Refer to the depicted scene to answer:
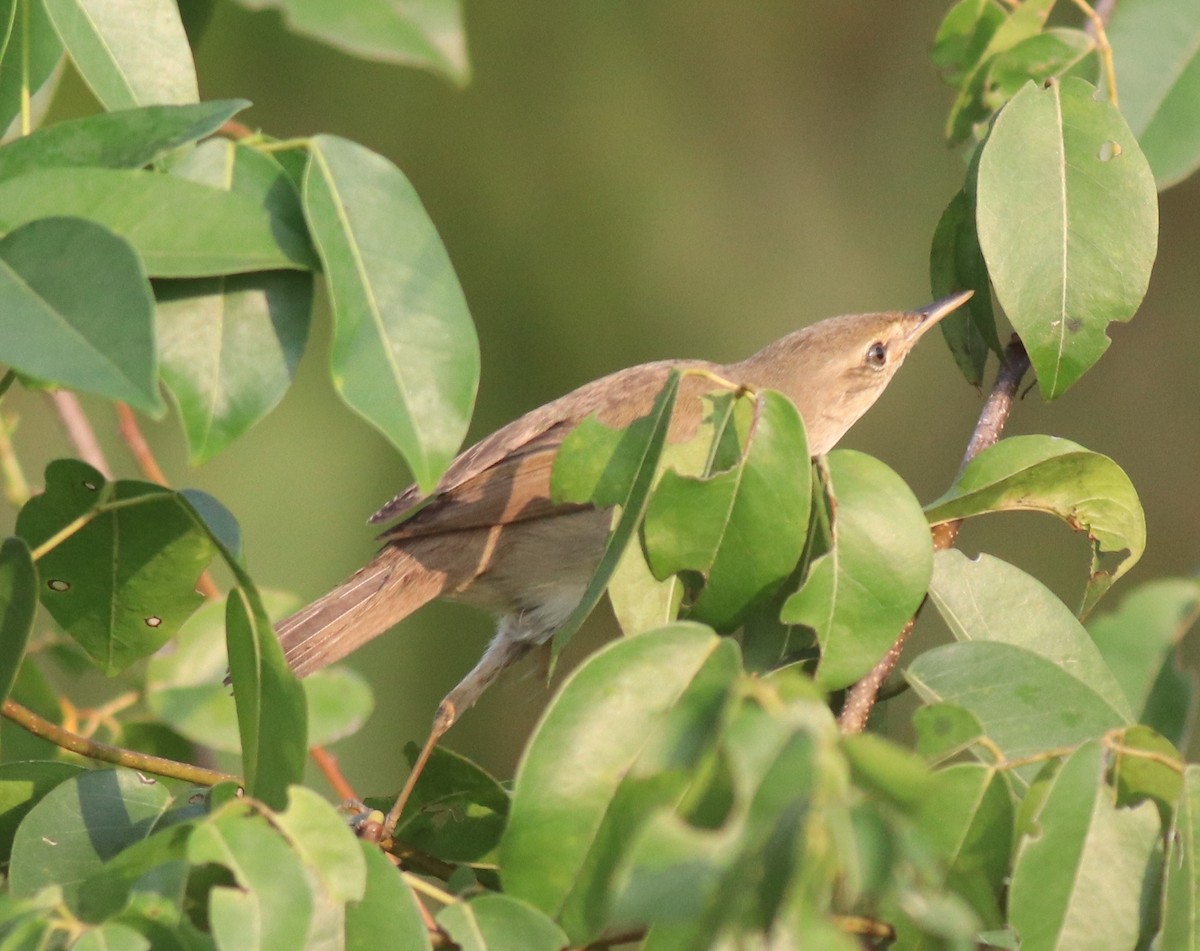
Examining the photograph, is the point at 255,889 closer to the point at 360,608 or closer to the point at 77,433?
the point at 360,608

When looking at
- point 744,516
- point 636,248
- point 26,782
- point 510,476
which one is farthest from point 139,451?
point 636,248

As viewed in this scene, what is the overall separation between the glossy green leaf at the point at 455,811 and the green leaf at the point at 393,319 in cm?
63

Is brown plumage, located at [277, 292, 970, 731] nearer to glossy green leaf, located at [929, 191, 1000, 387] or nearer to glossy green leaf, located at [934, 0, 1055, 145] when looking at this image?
glossy green leaf, located at [929, 191, 1000, 387]

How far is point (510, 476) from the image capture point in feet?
10.3

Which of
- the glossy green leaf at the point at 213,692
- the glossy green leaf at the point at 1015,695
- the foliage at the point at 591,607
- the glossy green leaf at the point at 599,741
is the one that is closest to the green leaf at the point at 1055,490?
the foliage at the point at 591,607

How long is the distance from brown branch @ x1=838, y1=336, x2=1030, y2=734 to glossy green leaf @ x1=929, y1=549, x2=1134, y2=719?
7cm

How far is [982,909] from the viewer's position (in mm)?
1496

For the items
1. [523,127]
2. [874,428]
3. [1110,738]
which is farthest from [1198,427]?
[1110,738]

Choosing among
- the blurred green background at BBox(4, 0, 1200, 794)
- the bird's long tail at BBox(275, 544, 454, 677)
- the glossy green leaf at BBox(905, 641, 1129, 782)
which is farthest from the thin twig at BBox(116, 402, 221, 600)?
the blurred green background at BBox(4, 0, 1200, 794)

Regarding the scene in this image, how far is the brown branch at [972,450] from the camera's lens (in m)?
1.89

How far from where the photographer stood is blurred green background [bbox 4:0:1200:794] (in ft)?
21.8

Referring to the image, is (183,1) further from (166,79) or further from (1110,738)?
(1110,738)

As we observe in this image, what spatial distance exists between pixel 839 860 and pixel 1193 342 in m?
6.42

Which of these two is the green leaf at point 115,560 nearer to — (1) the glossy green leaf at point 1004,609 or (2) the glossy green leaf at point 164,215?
(2) the glossy green leaf at point 164,215
